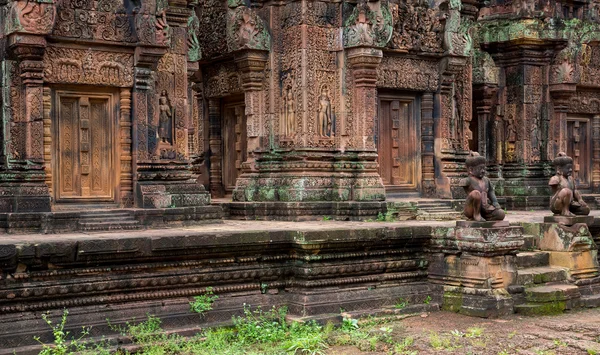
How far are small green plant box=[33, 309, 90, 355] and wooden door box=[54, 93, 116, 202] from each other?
7.63ft

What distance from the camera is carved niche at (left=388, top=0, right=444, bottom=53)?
13.0 metres

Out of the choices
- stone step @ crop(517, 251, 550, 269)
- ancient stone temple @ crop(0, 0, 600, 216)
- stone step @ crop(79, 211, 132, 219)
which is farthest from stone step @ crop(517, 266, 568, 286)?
stone step @ crop(79, 211, 132, 219)

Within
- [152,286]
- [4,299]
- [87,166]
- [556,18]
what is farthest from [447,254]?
[556,18]

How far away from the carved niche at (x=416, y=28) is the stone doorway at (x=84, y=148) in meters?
4.80

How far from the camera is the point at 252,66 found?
1262cm

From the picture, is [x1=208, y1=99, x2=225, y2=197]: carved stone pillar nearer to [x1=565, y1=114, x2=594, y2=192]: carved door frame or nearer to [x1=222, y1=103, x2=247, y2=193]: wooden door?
[x1=222, y1=103, x2=247, y2=193]: wooden door

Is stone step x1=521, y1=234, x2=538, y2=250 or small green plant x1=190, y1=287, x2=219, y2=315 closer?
small green plant x1=190, y1=287, x2=219, y2=315

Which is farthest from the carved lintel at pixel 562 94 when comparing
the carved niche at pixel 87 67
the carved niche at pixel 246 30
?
the carved niche at pixel 87 67

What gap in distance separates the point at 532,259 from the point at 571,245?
55 centimetres

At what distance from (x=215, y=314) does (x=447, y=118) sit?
6.37 m

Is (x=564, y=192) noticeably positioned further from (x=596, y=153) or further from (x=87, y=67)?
(x=596, y=153)

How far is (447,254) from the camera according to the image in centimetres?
1020

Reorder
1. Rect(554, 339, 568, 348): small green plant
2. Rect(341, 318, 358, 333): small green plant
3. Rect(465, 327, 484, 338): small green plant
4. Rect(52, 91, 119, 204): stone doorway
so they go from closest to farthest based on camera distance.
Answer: Rect(554, 339, 568, 348): small green plant, Rect(465, 327, 484, 338): small green plant, Rect(341, 318, 358, 333): small green plant, Rect(52, 91, 119, 204): stone doorway

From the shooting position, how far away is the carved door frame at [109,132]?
32.1ft
